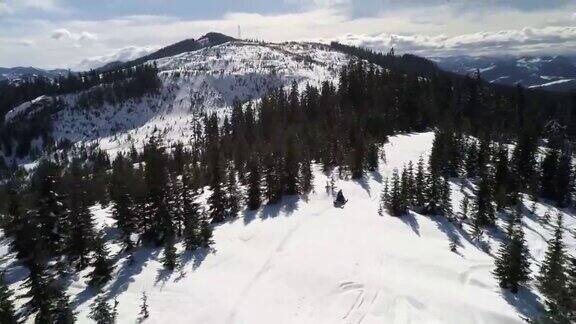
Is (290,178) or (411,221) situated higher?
(290,178)

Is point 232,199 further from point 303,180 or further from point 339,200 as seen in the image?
point 339,200

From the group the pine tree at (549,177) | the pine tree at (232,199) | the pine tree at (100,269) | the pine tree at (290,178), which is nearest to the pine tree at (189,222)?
the pine tree at (232,199)

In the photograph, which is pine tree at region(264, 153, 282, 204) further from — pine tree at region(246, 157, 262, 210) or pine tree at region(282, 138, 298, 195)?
pine tree at region(246, 157, 262, 210)

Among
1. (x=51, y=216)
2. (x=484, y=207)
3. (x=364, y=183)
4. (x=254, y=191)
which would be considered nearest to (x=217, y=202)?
(x=254, y=191)

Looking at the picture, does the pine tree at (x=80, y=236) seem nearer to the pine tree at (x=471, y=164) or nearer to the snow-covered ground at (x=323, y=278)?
the snow-covered ground at (x=323, y=278)

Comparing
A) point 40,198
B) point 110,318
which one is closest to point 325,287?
point 110,318
